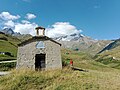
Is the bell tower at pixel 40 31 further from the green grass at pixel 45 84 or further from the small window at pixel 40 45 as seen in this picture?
the green grass at pixel 45 84

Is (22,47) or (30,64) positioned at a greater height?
(22,47)

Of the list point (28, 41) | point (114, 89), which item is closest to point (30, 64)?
point (28, 41)

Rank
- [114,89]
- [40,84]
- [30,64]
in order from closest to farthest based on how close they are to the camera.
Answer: [114,89] < [40,84] < [30,64]

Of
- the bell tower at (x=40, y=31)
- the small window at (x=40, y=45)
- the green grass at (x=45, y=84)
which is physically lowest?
the green grass at (x=45, y=84)

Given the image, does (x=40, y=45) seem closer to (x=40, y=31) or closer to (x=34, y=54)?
(x=34, y=54)

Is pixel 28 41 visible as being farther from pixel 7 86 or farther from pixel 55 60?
pixel 7 86

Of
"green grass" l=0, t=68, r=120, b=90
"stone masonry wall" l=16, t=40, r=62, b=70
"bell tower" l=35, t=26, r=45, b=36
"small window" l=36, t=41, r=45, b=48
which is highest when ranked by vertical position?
"bell tower" l=35, t=26, r=45, b=36

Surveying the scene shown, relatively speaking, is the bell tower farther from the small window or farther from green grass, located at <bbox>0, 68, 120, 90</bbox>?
green grass, located at <bbox>0, 68, 120, 90</bbox>

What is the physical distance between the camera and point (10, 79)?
1688 cm

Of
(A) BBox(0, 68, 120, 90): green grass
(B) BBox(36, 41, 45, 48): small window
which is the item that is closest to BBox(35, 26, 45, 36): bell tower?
(B) BBox(36, 41, 45, 48): small window

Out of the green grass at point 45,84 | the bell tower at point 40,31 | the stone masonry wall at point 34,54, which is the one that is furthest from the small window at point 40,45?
the green grass at point 45,84

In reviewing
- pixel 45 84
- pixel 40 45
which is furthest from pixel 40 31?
pixel 45 84

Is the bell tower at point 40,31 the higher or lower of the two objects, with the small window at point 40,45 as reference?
higher

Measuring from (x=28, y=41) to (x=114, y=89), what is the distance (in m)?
17.1
